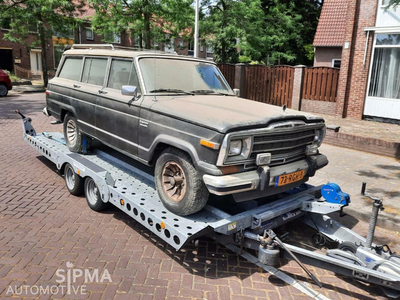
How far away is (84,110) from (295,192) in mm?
3770

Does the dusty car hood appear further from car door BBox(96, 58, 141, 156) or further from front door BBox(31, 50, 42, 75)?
front door BBox(31, 50, 42, 75)

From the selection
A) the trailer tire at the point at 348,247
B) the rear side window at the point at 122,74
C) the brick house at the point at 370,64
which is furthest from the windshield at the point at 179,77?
the brick house at the point at 370,64

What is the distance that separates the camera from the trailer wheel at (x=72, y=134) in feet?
20.5

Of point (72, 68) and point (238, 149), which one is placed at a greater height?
point (72, 68)

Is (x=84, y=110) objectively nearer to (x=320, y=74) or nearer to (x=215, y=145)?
(x=215, y=145)

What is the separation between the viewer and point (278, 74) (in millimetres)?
15945

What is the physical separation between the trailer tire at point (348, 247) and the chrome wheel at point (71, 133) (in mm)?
4877

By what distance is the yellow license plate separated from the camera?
3.98 metres

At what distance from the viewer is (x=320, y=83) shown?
1474 centimetres

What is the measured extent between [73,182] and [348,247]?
4.39 m

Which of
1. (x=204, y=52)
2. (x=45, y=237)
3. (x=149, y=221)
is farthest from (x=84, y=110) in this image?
(x=204, y=52)

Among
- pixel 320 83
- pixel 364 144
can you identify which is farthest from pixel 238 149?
pixel 320 83

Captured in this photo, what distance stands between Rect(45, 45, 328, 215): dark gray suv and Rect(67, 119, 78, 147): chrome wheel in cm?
48

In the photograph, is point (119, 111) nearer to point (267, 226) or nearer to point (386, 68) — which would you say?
point (267, 226)
